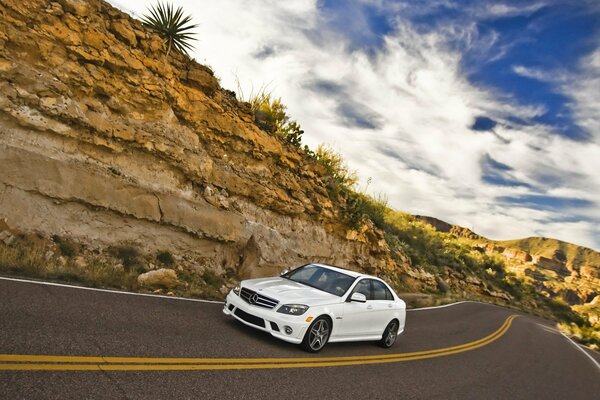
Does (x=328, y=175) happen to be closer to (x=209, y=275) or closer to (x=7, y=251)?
(x=209, y=275)

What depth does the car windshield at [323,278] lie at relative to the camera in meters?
9.05

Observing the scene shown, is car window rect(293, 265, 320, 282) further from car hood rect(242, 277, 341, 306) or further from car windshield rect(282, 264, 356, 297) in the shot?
car hood rect(242, 277, 341, 306)

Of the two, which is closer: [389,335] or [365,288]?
[365,288]

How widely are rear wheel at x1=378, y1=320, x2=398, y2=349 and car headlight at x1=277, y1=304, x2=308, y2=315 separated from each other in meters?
3.30

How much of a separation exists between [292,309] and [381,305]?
2.99m

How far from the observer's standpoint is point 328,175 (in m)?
22.3

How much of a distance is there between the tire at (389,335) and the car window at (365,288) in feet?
3.60

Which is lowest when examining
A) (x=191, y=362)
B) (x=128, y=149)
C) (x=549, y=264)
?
(x=191, y=362)

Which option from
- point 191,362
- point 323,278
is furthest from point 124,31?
point 191,362

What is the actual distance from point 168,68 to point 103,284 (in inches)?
317

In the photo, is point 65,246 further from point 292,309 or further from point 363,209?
point 363,209

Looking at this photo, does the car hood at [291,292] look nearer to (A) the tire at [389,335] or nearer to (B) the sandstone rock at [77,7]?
(A) the tire at [389,335]

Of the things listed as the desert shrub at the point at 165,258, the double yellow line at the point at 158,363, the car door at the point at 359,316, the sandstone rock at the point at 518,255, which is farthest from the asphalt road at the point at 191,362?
the sandstone rock at the point at 518,255

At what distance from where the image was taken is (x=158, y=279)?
10.8 metres
